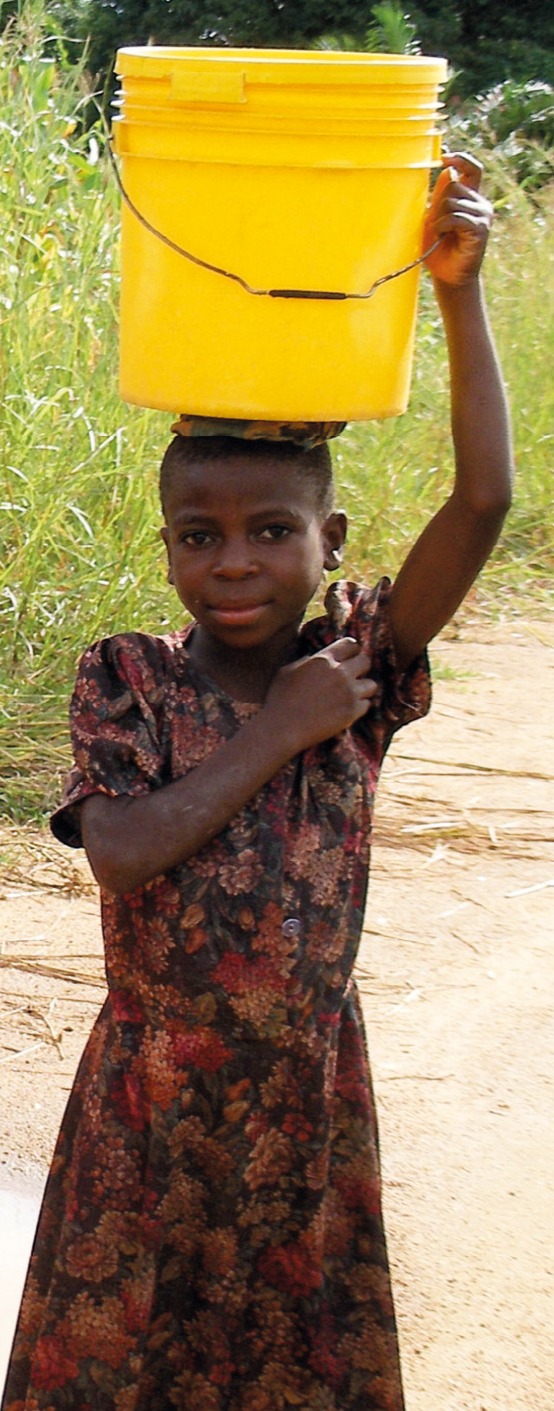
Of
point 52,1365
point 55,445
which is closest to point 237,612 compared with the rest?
point 52,1365

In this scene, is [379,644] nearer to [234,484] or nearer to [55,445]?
[234,484]

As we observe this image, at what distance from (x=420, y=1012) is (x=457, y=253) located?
1.95 meters

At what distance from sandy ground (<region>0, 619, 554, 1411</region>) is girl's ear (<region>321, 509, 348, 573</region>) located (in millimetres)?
1159

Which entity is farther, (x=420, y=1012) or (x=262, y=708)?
(x=420, y=1012)

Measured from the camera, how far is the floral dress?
1.78 m

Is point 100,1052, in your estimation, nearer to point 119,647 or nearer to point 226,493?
point 119,647

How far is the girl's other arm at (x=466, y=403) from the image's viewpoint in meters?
1.69

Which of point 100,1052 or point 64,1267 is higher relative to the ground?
point 100,1052

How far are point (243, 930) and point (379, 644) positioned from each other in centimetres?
33

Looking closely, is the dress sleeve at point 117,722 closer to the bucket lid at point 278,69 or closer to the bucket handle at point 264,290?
the bucket handle at point 264,290

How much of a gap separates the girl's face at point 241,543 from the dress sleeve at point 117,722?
0.09 meters

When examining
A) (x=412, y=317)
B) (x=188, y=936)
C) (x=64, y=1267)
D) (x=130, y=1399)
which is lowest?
(x=130, y=1399)

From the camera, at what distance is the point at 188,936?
178 centimetres

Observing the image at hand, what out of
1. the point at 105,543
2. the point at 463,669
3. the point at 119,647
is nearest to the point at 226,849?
the point at 119,647
